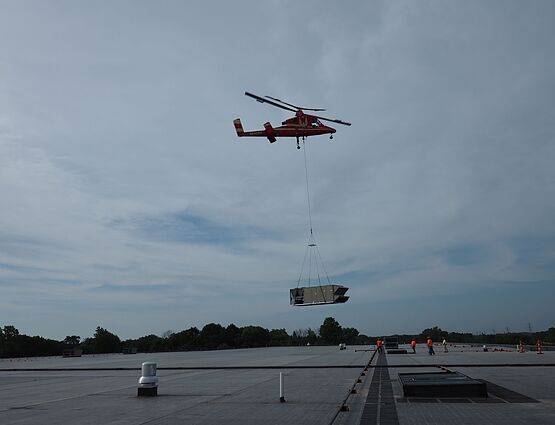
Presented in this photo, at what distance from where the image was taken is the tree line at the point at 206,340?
4259 inches

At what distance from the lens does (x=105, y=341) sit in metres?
142

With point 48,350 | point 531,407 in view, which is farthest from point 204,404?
point 48,350

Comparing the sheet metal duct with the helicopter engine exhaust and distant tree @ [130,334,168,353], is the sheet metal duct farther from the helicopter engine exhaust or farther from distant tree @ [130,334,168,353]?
distant tree @ [130,334,168,353]

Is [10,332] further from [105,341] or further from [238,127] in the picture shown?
[238,127]

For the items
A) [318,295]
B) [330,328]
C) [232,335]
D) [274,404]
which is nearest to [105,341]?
[232,335]

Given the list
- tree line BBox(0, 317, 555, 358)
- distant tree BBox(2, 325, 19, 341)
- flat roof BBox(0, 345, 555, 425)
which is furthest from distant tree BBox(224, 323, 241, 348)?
flat roof BBox(0, 345, 555, 425)

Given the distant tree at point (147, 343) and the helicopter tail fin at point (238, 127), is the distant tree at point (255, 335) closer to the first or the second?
the distant tree at point (147, 343)

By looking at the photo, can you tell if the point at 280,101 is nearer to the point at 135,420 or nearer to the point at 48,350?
the point at 135,420

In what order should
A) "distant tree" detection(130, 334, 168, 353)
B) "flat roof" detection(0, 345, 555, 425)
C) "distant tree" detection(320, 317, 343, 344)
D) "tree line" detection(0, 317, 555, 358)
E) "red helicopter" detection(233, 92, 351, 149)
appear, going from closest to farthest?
"flat roof" detection(0, 345, 555, 425)
"red helicopter" detection(233, 92, 351, 149)
"tree line" detection(0, 317, 555, 358)
"distant tree" detection(130, 334, 168, 353)
"distant tree" detection(320, 317, 343, 344)

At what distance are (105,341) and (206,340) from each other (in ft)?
91.3

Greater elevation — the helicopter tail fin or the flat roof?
the helicopter tail fin

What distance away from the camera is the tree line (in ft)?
355

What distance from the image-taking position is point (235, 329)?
167 meters

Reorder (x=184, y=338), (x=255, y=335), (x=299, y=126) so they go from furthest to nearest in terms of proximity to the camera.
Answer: (x=255, y=335), (x=184, y=338), (x=299, y=126)
